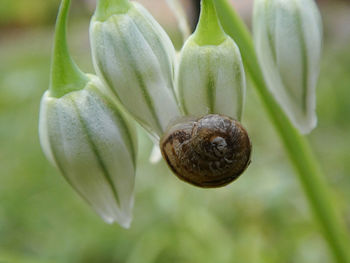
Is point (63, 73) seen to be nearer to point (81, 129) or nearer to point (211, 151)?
point (81, 129)

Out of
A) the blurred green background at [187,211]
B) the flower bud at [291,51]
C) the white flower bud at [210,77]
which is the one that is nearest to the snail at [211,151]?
the white flower bud at [210,77]

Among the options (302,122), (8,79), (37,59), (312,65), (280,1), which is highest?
(280,1)

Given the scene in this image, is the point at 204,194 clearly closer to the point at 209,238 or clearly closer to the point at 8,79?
the point at 209,238

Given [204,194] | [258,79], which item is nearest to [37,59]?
[204,194]

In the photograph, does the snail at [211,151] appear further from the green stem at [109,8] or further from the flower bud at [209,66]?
the green stem at [109,8]

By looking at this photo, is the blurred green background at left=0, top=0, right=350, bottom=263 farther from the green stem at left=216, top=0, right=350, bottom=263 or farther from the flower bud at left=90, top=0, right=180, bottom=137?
the flower bud at left=90, top=0, right=180, bottom=137
